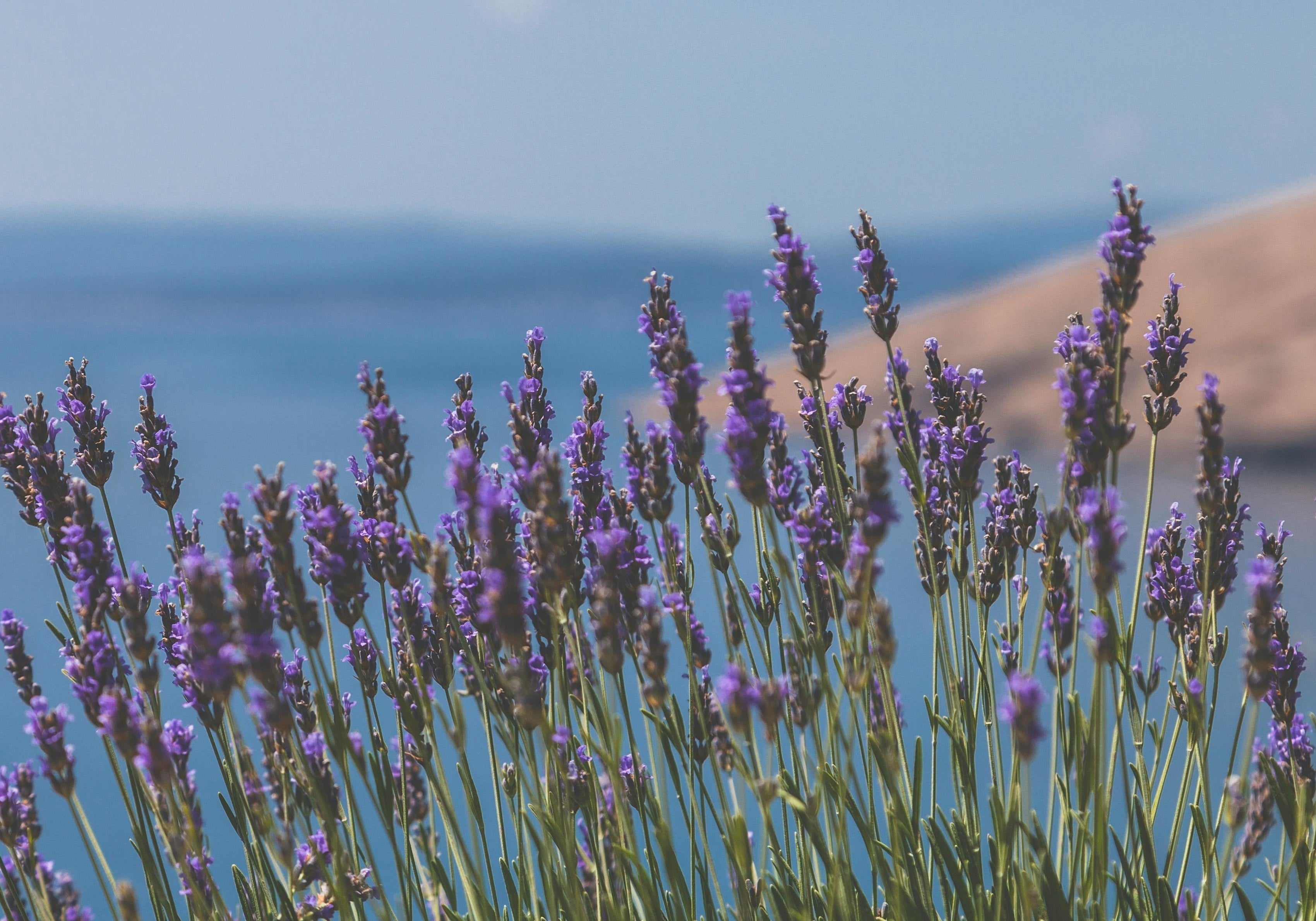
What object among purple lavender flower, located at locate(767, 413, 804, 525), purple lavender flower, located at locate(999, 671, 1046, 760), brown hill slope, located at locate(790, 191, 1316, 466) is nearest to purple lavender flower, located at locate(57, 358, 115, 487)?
purple lavender flower, located at locate(767, 413, 804, 525)

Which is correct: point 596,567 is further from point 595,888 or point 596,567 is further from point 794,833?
point 794,833

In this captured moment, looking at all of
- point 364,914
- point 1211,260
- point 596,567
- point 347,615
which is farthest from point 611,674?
point 1211,260

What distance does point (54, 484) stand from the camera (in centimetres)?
181

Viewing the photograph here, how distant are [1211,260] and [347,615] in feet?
47.4

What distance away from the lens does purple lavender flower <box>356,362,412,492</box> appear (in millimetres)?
1533

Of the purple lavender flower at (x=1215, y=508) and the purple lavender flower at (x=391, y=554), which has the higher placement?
the purple lavender flower at (x=391, y=554)

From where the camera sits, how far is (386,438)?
1.54m

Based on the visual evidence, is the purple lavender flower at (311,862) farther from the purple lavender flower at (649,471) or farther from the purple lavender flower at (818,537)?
the purple lavender flower at (818,537)

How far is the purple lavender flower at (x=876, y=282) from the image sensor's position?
1805 millimetres

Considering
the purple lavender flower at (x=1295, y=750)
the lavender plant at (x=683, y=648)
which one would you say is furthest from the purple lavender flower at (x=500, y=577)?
the purple lavender flower at (x=1295, y=750)

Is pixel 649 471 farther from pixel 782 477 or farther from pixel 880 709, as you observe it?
pixel 880 709

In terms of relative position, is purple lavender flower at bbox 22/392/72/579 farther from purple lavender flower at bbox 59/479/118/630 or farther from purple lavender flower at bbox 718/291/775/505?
purple lavender flower at bbox 718/291/775/505

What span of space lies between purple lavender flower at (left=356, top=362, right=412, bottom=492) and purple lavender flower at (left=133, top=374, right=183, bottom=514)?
22.4 inches

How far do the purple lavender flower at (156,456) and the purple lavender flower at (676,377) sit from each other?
876 mm
